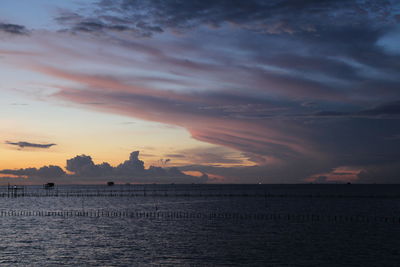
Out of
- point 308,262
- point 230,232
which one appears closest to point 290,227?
Result: point 230,232

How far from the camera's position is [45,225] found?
9756cm

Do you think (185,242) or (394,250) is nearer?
(394,250)

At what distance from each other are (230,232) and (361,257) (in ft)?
94.6

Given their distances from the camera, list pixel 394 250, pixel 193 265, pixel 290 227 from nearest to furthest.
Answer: pixel 193 265 < pixel 394 250 < pixel 290 227

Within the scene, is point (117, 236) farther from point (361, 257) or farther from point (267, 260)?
point (361, 257)

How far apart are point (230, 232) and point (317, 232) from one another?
17223 mm

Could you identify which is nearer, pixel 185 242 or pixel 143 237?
pixel 185 242

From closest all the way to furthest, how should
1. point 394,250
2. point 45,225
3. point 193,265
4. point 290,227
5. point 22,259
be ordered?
point 193,265, point 22,259, point 394,250, point 290,227, point 45,225

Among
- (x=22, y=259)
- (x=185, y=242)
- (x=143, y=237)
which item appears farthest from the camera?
(x=143, y=237)

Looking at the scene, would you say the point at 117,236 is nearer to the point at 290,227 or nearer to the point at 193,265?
the point at 193,265

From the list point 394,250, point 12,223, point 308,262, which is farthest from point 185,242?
point 12,223

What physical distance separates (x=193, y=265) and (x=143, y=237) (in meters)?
26.1

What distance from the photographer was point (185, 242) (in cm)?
7050

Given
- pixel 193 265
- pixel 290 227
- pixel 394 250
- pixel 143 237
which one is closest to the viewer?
pixel 193 265
